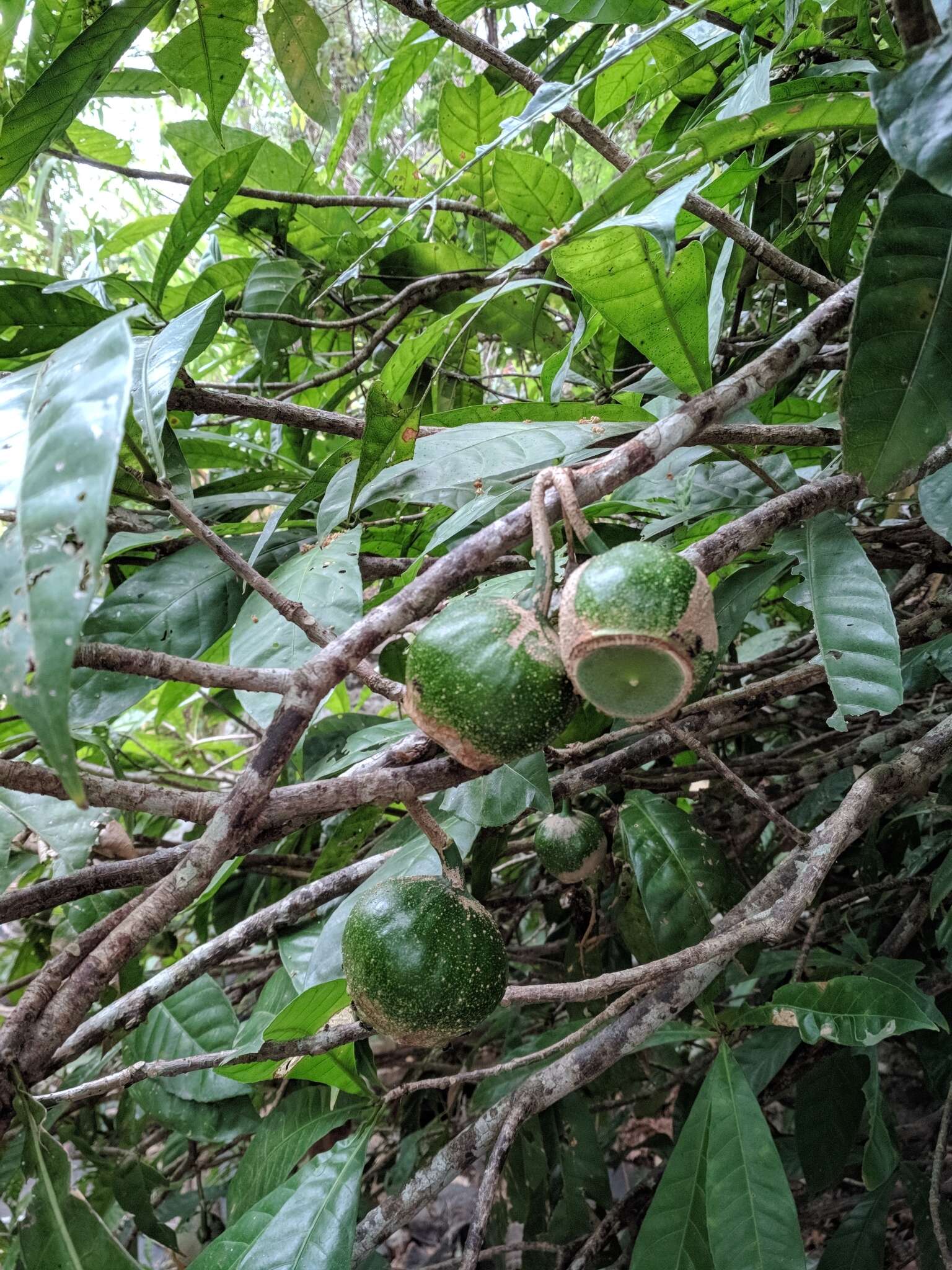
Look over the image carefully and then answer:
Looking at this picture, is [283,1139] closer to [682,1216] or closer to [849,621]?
[682,1216]

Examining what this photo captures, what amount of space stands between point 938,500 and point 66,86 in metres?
1.26

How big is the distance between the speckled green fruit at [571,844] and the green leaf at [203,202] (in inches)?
46.1

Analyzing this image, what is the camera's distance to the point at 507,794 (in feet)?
3.79

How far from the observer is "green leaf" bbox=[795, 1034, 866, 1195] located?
154cm

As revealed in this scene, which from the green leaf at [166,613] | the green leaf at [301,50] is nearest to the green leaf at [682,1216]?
the green leaf at [166,613]

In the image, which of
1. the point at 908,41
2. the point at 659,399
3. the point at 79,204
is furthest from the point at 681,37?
the point at 79,204

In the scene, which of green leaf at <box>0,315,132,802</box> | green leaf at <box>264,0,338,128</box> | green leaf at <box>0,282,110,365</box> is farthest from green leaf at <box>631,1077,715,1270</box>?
green leaf at <box>264,0,338,128</box>

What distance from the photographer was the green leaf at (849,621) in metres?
0.94

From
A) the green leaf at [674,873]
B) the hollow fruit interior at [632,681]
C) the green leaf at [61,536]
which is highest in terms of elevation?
the green leaf at [61,536]

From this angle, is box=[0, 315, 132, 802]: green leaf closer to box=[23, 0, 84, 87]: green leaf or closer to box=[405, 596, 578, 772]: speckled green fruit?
box=[405, 596, 578, 772]: speckled green fruit

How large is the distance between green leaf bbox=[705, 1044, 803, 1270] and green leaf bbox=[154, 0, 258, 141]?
5.64 feet

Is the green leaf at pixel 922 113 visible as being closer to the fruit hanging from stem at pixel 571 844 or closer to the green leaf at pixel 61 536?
the green leaf at pixel 61 536

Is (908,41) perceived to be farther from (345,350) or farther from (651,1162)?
(651,1162)

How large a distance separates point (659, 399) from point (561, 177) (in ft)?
2.14
